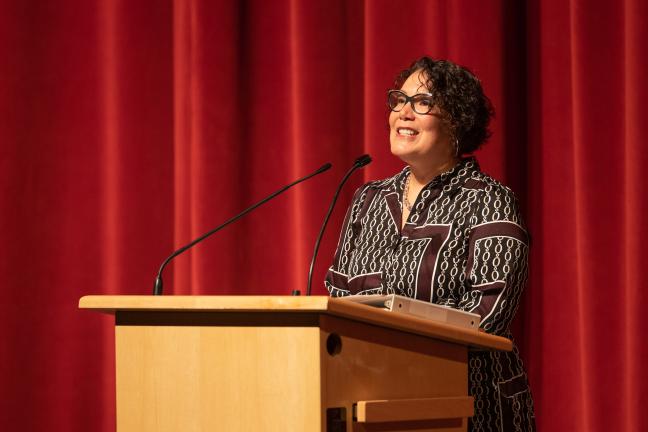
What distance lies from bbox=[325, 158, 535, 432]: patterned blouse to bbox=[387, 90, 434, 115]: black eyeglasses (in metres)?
0.16

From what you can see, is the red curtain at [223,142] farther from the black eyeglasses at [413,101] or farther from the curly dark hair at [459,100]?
the black eyeglasses at [413,101]

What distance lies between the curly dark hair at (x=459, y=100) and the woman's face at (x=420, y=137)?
22mm

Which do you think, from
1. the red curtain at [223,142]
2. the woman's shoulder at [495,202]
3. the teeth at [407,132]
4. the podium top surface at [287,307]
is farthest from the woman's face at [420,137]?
the podium top surface at [287,307]

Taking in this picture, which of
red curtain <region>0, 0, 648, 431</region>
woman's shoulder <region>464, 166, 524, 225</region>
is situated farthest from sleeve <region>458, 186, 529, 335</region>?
red curtain <region>0, 0, 648, 431</region>

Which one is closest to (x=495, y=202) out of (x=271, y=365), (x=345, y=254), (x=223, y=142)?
(x=345, y=254)

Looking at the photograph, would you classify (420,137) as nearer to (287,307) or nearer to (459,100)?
(459,100)

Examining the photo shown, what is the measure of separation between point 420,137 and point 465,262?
0.35 metres

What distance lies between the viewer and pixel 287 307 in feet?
4.06

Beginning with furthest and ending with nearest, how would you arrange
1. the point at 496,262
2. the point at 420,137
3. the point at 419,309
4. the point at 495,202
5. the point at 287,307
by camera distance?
the point at 420,137 < the point at 495,202 < the point at 496,262 < the point at 419,309 < the point at 287,307

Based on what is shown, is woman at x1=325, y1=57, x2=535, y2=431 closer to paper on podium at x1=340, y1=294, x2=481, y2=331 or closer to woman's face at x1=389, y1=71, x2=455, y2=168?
woman's face at x1=389, y1=71, x2=455, y2=168

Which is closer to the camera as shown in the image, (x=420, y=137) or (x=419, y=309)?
(x=419, y=309)

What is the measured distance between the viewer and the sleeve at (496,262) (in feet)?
5.99

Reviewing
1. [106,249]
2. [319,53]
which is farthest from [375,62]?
[106,249]

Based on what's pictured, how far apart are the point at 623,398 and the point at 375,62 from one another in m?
1.27
